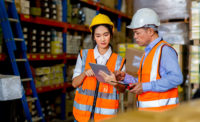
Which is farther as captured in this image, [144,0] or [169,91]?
[144,0]

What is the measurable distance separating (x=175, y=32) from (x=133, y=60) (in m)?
1.58

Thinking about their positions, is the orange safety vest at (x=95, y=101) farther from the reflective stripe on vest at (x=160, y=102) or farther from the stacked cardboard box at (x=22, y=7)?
the stacked cardboard box at (x=22, y=7)

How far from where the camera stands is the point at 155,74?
1.94 meters

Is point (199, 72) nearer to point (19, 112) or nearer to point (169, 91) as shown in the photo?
point (169, 91)

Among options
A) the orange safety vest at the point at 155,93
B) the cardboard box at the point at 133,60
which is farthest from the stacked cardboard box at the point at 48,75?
the orange safety vest at the point at 155,93

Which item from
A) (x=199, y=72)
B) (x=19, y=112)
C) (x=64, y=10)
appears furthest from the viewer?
(x=64, y=10)

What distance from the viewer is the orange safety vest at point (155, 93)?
193 cm

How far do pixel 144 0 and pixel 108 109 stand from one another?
4.80m

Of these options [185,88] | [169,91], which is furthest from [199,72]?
[169,91]

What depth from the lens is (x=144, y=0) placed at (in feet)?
20.6

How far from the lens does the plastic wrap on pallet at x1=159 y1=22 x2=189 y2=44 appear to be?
542cm

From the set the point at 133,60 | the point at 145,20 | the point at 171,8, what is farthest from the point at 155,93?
the point at 171,8

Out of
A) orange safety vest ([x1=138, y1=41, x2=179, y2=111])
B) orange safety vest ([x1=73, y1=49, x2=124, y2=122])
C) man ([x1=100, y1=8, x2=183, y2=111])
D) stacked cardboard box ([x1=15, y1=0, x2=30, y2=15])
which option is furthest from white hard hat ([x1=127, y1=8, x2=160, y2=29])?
stacked cardboard box ([x1=15, y1=0, x2=30, y2=15])

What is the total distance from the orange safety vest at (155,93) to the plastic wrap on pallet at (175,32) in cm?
373
